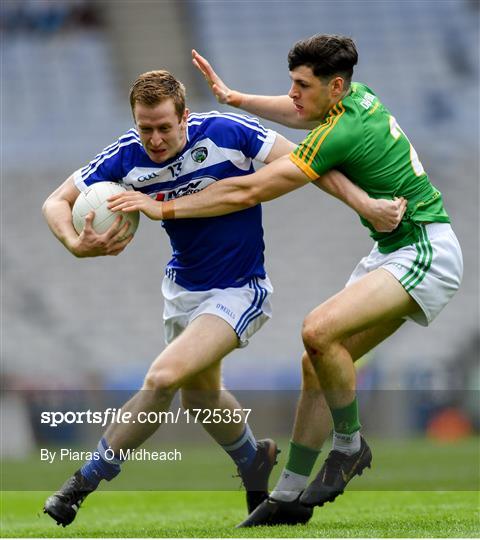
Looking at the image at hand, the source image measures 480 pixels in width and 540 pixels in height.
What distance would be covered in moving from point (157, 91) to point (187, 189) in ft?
2.30

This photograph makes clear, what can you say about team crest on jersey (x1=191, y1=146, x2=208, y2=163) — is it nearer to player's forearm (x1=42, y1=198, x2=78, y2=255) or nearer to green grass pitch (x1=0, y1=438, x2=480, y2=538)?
player's forearm (x1=42, y1=198, x2=78, y2=255)

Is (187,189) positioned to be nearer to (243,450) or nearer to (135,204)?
(135,204)

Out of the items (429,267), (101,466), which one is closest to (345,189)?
(429,267)

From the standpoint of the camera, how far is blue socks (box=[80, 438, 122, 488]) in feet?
21.9

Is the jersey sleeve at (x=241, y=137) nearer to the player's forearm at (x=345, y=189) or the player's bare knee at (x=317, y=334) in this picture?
the player's forearm at (x=345, y=189)

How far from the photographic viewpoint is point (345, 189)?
261 inches

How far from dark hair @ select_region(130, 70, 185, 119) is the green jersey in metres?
0.69

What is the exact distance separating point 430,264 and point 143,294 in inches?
613

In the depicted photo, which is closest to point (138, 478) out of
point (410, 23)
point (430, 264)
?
point (430, 264)

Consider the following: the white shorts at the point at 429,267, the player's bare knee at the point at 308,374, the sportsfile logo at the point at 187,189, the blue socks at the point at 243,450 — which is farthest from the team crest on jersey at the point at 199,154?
the blue socks at the point at 243,450

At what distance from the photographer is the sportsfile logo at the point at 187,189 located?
6.97 m

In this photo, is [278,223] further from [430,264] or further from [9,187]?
[430,264]

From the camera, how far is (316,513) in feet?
26.6

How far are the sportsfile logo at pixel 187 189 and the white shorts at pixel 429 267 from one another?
109 cm
